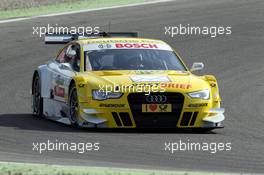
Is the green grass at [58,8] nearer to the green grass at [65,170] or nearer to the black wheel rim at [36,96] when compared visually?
the black wheel rim at [36,96]

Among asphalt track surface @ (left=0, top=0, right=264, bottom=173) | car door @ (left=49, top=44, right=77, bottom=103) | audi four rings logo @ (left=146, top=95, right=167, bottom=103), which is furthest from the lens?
car door @ (left=49, top=44, right=77, bottom=103)

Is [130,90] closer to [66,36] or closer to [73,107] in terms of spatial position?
[73,107]

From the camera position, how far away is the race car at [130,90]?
1403 cm

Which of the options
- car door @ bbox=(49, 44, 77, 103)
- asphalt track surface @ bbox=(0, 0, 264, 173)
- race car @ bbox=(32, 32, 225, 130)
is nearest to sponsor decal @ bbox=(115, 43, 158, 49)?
race car @ bbox=(32, 32, 225, 130)

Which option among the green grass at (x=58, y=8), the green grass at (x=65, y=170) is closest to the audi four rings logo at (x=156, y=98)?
the green grass at (x=65, y=170)

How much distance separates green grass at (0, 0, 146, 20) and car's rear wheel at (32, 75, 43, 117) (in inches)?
479

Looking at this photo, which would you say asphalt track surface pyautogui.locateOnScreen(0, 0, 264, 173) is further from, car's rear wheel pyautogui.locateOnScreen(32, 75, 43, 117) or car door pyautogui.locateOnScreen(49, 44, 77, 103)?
car door pyautogui.locateOnScreen(49, 44, 77, 103)

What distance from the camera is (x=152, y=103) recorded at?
46.0 feet

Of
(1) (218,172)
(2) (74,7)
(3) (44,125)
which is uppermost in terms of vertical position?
(1) (218,172)

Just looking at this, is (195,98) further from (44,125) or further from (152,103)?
(44,125)

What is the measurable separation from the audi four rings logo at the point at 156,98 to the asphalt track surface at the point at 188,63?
42cm

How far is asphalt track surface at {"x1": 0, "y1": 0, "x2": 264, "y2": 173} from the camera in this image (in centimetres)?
1149

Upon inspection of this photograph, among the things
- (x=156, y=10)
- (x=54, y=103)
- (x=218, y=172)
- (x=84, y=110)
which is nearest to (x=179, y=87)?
(x=84, y=110)

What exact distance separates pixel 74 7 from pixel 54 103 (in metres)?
15.6
